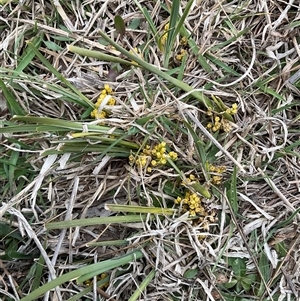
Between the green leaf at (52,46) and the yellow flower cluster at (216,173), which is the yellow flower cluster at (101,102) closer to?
the green leaf at (52,46)

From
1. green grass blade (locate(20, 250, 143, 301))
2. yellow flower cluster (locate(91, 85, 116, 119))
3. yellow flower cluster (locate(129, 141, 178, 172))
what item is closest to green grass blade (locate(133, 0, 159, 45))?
yellow flower cluster (locate(91, 85, 116, 119))

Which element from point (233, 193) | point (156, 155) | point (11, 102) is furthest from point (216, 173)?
point (11, 102)

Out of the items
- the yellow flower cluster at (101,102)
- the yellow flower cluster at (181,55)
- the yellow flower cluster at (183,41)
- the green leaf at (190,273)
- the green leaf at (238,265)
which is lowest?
the green leaf at (238,265)

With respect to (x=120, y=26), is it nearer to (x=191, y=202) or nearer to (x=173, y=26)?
(x=173, y=26)

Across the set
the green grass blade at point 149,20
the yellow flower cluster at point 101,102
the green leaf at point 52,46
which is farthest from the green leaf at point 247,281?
the green leaf at point 52,46

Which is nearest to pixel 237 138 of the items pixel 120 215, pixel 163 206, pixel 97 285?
pixel 163 206

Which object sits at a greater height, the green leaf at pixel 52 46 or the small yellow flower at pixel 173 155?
the green leaf at pixel 52 46

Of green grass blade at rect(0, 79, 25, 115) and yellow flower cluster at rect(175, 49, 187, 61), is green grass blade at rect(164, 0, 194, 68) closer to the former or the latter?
yellow flower cluster at rect(175, 49, 187, 61)

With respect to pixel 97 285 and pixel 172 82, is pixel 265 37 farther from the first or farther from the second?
pixel 97 285
